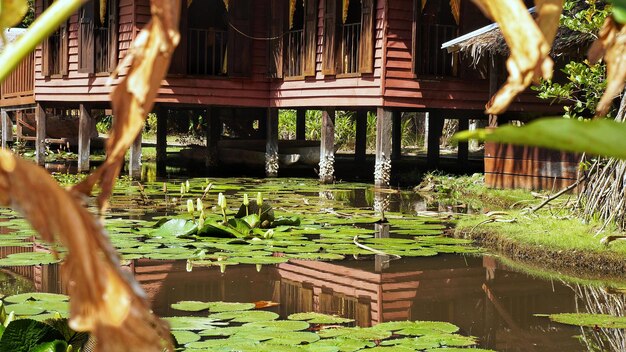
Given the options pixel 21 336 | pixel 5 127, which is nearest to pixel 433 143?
pixel 5 127

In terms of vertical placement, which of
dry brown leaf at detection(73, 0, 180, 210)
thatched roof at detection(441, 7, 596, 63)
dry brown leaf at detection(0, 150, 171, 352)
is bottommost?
dry brown leaf at detection(0, 150, 171, 352)

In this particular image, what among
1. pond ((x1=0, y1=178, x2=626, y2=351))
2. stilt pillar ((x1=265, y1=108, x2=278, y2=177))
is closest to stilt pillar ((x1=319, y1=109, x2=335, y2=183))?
stilt pillar ((x1=265, y1=108, x2=278, y2=177))

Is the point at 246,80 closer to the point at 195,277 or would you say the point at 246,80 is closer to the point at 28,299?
the point at 195,277

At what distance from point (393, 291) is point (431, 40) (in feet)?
32.2

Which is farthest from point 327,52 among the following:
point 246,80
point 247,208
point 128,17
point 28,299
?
point 28,299

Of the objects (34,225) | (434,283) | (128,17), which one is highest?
(128,17)

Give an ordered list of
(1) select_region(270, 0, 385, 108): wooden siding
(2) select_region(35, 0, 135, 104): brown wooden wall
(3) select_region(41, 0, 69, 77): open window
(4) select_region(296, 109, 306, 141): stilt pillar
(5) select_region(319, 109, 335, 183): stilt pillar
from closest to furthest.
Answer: (1) select_region(270, 0, 385, 108): wooden siding < (5) select_region(319, 109, 335, 183): stilt pillar < (2) select_region(35, 0, 135, 104): brown wooden wall < (3) select_region(41, 0, 69, 77): open window < (4) select_region(296, 109, 306, 141): stilt pillar

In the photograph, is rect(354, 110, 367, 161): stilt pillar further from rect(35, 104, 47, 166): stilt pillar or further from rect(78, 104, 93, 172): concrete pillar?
rect(35, 104, 47, 166): stilt pillar

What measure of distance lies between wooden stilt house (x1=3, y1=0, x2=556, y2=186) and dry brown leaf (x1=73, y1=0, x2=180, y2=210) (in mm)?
14471

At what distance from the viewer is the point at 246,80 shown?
57.4ft

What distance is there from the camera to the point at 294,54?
679 inches

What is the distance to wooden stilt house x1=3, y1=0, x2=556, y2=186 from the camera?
50.7 ft

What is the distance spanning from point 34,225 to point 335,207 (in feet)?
38.5

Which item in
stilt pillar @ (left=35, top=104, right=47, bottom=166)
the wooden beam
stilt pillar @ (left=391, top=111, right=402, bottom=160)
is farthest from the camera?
stilt pillar @ (left=391, top=111, right=402, bottom=160)
